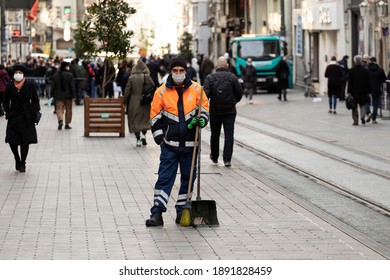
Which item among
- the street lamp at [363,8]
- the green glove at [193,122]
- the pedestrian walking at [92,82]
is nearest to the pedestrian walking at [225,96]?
the green glove at [193,122]

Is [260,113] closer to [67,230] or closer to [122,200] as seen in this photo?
[122,200]

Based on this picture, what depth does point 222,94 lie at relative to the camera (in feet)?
70.2

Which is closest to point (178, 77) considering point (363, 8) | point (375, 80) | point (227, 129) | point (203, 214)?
point (203, 214)

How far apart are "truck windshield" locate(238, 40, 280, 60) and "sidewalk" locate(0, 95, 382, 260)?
3804cm

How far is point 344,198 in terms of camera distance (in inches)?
672

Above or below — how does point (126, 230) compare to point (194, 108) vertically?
below

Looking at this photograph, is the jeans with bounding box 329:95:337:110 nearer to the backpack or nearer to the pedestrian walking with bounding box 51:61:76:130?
the pedestrian walking with bounding box 51:61:76:130

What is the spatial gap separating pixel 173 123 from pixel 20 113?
7.16m

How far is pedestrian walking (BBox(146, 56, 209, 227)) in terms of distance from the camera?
1383 centimetres

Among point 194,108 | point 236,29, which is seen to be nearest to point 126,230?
point 194,108

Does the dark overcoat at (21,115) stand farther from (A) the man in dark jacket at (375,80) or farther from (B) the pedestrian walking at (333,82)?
(B) the pedestrian walking at (333,82)

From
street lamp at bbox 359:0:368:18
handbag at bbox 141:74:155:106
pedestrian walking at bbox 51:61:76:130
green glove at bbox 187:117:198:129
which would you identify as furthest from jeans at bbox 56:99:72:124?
green glove at bbox 187:117:198:129

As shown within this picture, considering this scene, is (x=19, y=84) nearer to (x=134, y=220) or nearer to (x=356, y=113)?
(x=134, y=220)

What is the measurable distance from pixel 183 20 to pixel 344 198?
131 meters
